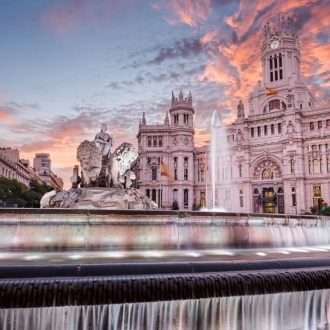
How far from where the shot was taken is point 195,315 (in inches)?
207

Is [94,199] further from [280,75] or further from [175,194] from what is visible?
[280,75]

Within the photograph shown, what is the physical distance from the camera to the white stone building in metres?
58.9

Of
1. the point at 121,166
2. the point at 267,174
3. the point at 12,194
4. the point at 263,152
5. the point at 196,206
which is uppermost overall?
the point at 263,152

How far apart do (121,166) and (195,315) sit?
11.1 metres

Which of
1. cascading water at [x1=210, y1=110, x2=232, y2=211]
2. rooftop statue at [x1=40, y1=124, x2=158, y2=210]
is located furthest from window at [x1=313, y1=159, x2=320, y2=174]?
rooftop statue at [x1=40, y1=124, x2=158, y2=210]

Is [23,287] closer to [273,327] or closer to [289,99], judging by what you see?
[273,327]

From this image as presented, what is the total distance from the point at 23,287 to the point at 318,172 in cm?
6176

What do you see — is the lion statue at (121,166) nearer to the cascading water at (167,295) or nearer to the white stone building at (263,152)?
Result: the cascading water at (167,295)

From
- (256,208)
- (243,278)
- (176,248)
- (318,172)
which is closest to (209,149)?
(256,208)

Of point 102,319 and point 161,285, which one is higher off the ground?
point 161,285

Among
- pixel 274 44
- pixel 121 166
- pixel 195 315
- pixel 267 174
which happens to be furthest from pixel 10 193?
pixel 274 44

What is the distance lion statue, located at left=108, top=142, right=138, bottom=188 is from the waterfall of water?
10514 millimetres

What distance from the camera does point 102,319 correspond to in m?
4.93

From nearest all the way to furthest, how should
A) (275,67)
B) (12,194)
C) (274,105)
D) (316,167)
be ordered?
(12,194) < (316,167) < (274,105) < (275,67)
